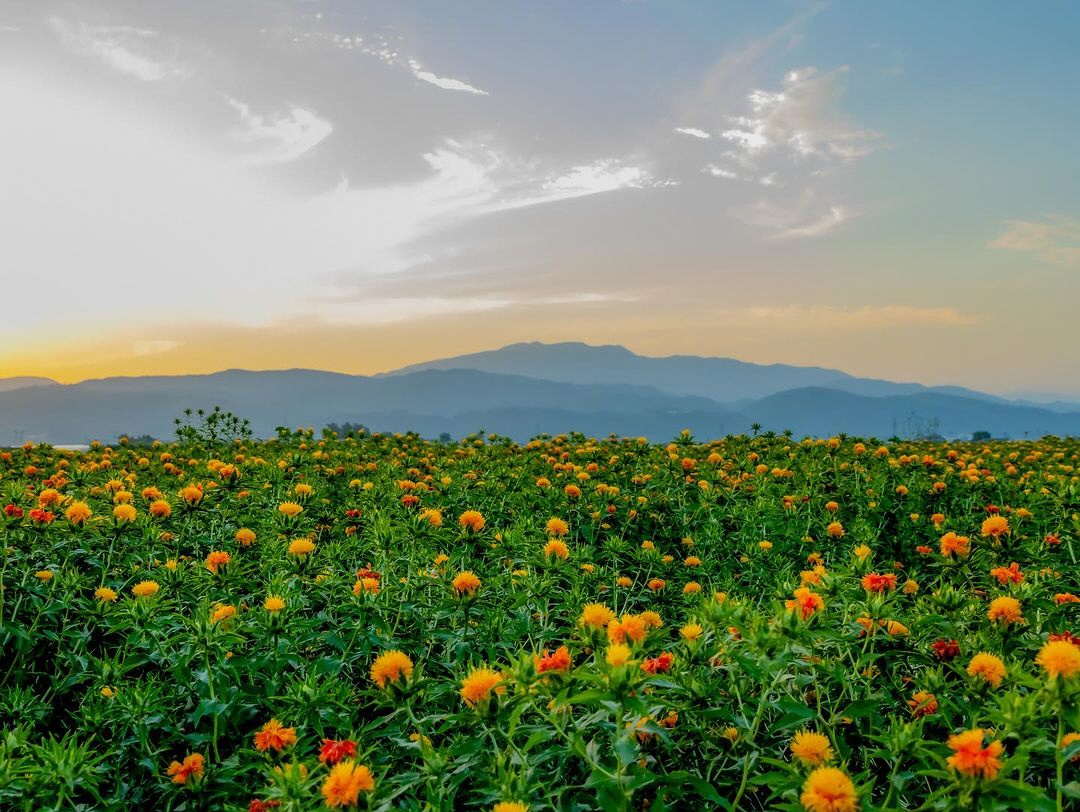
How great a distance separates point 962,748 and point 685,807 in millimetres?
829

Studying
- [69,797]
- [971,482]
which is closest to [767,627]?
[69,797]

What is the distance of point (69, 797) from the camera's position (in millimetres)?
2197

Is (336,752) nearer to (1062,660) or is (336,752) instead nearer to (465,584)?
(465,584)

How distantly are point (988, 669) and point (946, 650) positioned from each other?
0.23 m

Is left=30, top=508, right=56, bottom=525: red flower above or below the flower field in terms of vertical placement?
above

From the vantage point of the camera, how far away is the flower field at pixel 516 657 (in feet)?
6.06

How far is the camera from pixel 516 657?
6.78 feet

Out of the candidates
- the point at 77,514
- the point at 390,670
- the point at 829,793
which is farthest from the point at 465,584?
the point at 77,514

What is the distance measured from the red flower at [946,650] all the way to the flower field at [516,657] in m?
0.01

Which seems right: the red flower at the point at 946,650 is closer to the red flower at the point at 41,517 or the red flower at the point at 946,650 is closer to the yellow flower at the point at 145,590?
the yellow flower at the point at 145,590

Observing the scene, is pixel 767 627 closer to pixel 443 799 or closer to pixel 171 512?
pixel 443 799

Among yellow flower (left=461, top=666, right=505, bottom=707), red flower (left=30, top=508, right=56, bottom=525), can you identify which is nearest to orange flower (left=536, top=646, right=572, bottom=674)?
yellow flower (left=461, top=666, right=505, bottom=707)

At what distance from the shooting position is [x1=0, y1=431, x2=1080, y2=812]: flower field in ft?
6.06

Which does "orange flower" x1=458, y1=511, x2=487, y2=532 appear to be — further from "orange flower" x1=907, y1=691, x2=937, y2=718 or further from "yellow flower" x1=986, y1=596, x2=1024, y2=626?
"yellow flower" x1=986, y1=596, x2=1024, y2=626
